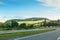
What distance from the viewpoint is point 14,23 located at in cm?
4875

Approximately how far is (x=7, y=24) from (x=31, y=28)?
20.6 m

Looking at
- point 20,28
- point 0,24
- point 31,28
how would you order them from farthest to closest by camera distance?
point 31,28
point 20,28
point 0,24

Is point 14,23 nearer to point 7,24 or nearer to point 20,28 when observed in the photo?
point 7,24

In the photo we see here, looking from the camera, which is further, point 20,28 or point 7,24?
point 20,28

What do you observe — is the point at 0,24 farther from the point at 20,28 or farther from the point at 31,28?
the point at 31,28

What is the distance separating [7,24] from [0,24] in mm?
6164

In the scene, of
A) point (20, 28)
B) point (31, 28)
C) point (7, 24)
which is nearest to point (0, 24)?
point (7, 24)

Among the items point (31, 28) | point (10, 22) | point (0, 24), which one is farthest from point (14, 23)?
point (31, 28)

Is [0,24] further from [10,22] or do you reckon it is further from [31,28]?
[31,28]

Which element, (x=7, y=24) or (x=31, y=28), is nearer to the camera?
(x=7, y=24)

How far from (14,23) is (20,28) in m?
11.1

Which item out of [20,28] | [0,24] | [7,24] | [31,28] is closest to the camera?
[0,24]

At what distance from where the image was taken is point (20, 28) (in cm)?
5972

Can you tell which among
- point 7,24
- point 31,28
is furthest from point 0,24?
point 31,28
